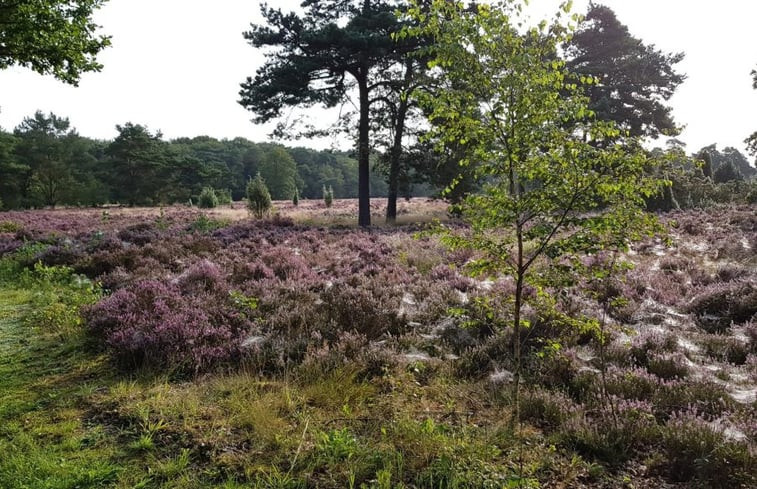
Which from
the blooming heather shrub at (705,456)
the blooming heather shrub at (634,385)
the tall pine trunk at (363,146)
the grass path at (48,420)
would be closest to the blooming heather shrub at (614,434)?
the blooming heather shrub at (705,456)

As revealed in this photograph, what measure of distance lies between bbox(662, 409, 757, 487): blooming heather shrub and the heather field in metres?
0.01

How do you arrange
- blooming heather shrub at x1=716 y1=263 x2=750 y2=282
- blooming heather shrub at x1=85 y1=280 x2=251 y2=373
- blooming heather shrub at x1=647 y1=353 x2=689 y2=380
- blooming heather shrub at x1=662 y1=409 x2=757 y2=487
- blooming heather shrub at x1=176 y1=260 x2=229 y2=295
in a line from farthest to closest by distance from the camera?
blooming heather shrub at x1=716 y1=263 x2=750 y2=282, blooming heather shrub at x1=176 y1=260 x2=229 y2=295, blooming heather shrub at x1=85 y1=280 x2=251 y2=373, blooming heather shrub at x1=647 y1=353 x2=689 y2=380, blooming heather shrub at x1=662 y1=409 x2=757 y2=487

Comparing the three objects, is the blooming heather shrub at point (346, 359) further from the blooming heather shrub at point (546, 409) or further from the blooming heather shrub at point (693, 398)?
the blooming heather shrub at point (693, 398)

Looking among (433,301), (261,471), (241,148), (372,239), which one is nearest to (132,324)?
(261,471)

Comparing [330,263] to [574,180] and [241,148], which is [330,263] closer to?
[574,180]

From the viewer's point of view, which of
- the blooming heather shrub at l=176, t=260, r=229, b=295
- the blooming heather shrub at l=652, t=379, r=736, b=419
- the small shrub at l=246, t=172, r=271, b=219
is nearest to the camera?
the blooming heather shrub at l=652, t=379, r=736, b=419

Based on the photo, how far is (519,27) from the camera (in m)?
3.39

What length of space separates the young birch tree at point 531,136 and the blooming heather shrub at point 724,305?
422 cm

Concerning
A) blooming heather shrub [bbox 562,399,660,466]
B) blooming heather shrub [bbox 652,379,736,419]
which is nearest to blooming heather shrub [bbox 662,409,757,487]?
blooming heather shrub [bbox 562,399,660,466]

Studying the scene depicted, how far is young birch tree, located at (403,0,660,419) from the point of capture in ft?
10.4

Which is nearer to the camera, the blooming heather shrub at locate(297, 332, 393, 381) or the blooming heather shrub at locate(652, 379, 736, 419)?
the blooming heather shrub at locate(652, 379, 736, 419)

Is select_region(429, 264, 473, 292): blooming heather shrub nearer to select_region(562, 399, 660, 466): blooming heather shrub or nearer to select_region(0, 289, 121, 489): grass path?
select_region(562, 399, 660, 466): blooming heather shrub

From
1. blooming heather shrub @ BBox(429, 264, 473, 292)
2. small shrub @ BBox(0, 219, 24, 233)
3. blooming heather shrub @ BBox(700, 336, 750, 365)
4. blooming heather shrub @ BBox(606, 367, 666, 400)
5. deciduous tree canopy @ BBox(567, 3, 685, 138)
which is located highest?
deciduous tree canopy @ BBox(567, 3, 685, 138)

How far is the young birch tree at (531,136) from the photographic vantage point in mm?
3168
